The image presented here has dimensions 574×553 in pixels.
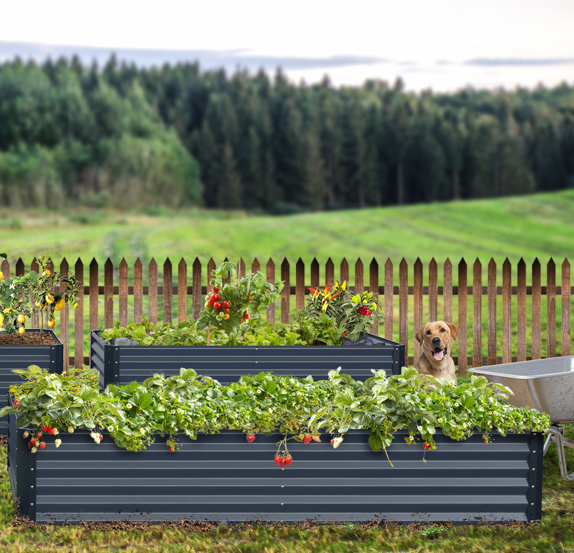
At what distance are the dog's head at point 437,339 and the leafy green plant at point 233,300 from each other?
128 cm

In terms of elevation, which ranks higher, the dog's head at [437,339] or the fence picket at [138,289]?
Result: the fence picket at [138,289]

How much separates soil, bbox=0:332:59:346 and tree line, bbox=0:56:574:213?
107 feet

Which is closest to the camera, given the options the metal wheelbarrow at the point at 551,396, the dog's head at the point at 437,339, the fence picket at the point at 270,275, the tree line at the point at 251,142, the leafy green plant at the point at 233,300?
the metal wheelbarrow at the point at 551,396

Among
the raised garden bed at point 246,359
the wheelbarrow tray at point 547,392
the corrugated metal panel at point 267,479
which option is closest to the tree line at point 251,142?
the raised garden bed at point 246,359

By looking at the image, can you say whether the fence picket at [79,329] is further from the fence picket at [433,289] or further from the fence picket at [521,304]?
the fence picket at [521,304]

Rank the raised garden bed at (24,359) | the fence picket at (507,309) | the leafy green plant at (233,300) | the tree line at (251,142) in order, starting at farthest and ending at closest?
1. the tree line at (251,142)
2. the fence picket at (507,309)
3. the leafy green plant at (233,300)
4. the raised garden bed at (24,359)

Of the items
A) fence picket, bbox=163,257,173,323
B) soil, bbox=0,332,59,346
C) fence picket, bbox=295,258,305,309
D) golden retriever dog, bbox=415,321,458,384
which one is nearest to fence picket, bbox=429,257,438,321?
fence picket, bbox=295,258,305,309

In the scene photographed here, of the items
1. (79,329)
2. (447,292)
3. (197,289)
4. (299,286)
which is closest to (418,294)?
(447,292)

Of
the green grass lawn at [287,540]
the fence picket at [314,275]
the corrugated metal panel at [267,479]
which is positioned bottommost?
the green grass lawn at [287,540]

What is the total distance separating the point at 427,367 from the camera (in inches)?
208

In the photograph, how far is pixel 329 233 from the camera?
2938 centimetres

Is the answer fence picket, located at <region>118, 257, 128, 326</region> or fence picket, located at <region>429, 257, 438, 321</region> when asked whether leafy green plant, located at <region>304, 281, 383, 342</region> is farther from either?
fence picket, located at <region>118, 257, 128, 326</region>

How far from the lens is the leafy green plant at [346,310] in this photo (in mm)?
5773

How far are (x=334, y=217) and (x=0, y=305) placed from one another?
93.7ft
